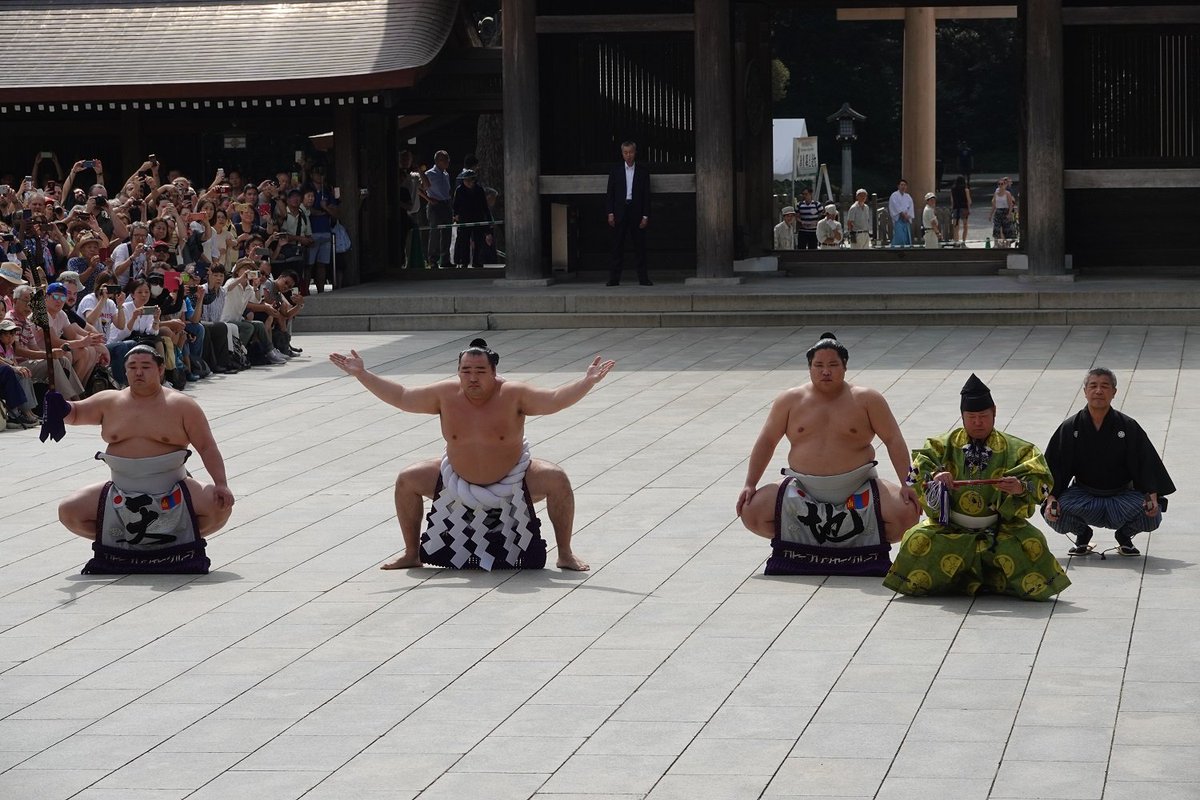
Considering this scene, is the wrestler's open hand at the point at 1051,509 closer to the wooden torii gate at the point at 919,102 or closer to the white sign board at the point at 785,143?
the wooden torii gate at the point at 919,102

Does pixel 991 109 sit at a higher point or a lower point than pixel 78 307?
higher

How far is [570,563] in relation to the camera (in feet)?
27.6

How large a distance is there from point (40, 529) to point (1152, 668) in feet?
19.1

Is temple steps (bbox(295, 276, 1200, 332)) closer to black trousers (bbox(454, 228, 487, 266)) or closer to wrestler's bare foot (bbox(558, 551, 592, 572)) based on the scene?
black trousers (bbox(454, 228, 487, 266))

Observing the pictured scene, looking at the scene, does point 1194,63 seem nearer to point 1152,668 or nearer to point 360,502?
point 360,502

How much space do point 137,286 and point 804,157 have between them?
19.3 m

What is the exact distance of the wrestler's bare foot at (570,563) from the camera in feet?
27.6

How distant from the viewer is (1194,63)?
2061 cm

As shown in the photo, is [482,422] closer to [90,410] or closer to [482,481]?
[482,481]

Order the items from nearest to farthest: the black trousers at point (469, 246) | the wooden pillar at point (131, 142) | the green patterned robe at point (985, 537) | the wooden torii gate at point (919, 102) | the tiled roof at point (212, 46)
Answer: the green patterned robe at point (985, 537)
the tiled roof at point (212, 46)
the wooden pillar at point (131, 142)
the black trousers at point (469, 246)
the wooden torii gate at point (919, 102)

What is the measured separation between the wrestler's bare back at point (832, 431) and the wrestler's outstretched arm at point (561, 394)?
828 mm

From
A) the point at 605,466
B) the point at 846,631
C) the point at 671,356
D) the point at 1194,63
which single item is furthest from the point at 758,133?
the point at 846,631

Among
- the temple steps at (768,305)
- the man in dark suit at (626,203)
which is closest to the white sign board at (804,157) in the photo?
the temple steps at (768,305)

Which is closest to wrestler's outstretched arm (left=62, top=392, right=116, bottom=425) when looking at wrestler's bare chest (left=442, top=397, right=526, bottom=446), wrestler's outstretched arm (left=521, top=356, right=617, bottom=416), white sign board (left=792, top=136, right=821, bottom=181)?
wrestler's bare chest (left=442, top=397, right=526, bottom=446)
